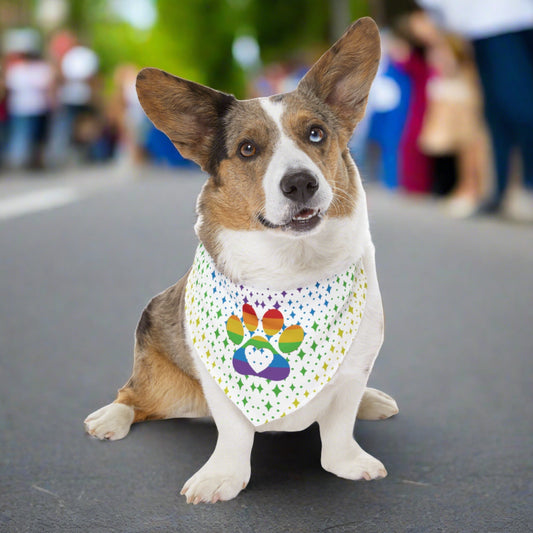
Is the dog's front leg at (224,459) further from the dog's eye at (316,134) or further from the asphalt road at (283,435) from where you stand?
the dog's eye at (316,134)

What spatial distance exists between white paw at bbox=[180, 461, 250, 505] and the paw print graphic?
31 centimetres

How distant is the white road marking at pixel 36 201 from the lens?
892 centimetres

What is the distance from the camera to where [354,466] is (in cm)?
270

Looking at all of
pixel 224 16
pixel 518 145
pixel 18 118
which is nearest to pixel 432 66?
pixel 518 145

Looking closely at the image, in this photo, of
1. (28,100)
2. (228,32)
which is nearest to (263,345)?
(28,100)

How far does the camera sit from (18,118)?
14156 millimetres

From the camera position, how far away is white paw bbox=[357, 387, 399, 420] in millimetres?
3143

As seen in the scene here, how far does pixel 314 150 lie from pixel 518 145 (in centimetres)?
619

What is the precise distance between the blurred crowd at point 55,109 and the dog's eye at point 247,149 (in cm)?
1101

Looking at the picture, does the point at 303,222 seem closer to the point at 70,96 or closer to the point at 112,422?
the point at 112,422

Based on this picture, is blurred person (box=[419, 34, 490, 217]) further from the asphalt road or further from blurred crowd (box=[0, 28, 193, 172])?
blurred crowd (box=[0, 28, 193, 172])

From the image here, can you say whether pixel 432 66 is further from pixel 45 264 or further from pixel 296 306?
pixel 296 306

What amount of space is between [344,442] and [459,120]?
7055mm

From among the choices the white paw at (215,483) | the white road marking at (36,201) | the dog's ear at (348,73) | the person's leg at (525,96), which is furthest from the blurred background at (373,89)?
the white road marking at (36,201)
